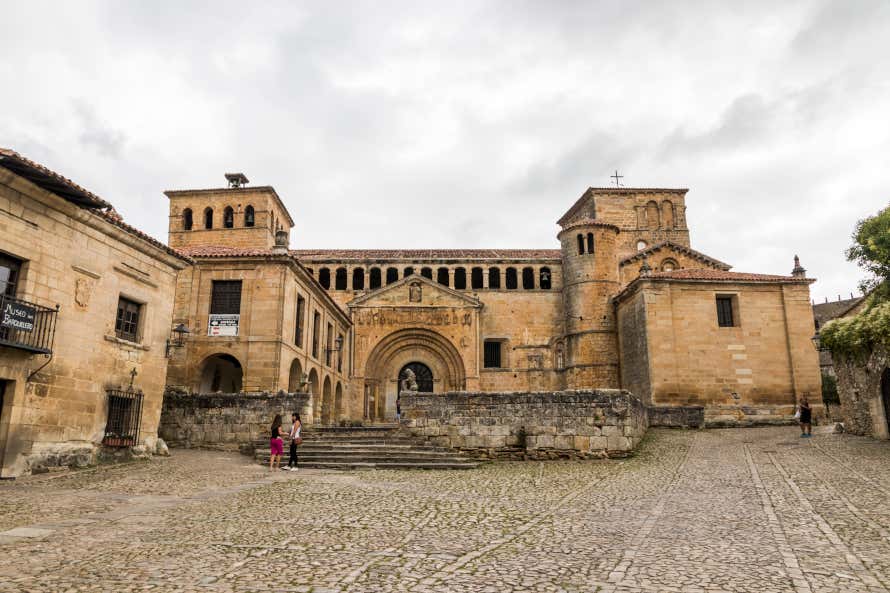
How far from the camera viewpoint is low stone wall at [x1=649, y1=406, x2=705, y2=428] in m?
21.7

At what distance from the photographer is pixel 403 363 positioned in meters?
33.4

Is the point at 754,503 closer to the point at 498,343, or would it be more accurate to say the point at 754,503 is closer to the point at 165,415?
the point at 165,415

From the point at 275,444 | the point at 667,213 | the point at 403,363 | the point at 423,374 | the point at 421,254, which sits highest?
the point at 667,213

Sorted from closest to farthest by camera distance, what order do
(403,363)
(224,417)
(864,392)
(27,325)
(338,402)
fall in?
(27,325) < (224,417) < (864,392) < (338,402) < (403,363)

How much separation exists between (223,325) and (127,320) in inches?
230

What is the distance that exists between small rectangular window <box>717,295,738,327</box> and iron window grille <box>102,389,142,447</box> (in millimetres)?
23328

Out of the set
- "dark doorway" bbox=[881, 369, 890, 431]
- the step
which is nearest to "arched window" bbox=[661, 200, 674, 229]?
"dark doorway" bbox=[881, 369, 890, 431]

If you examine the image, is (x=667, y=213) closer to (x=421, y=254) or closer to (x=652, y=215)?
(x=652, y=215)

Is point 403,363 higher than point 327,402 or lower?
higher

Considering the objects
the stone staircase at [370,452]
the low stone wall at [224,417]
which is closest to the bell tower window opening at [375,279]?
the low stone wall at [224,417]

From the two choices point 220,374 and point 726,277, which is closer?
point 220,374

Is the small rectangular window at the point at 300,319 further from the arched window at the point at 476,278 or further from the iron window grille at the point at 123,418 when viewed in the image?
the arched window at the point at 476,278

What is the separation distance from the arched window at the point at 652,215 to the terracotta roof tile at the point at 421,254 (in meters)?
7.50

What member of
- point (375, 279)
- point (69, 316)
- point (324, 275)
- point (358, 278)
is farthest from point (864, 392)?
point (324, 275)
